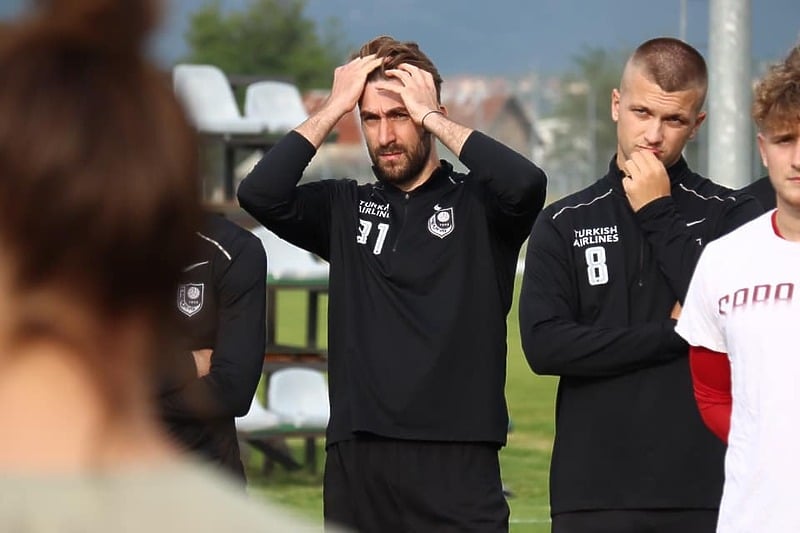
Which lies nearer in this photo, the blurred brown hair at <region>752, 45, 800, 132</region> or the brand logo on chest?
the blurred brown hair at <region>752, 45, 800, 132</region>

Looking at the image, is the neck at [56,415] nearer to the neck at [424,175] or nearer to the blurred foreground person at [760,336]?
the blurred foreground person at [760,336]

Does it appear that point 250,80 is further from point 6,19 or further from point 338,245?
point 6,19

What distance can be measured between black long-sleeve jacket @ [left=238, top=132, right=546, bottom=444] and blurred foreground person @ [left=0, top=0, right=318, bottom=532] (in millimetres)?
3574

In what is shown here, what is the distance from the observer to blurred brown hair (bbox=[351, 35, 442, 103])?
5.18 metres

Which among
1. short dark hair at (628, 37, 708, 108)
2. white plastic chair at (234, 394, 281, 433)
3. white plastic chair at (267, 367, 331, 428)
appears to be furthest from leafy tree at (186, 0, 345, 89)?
short dark hair at (628, 37, 708, 108)

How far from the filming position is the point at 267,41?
190ft

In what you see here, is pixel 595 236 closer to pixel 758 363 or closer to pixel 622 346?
pixel 622 346

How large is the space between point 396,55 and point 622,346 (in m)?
1.38

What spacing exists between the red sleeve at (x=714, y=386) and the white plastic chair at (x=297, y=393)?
283 inches

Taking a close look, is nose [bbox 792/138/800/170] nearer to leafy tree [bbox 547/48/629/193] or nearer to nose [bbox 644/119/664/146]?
nose [bbox 644/119/664/146]

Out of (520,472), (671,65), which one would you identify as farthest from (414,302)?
(520,472)

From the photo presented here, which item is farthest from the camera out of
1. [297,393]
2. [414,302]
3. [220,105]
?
[220,105]

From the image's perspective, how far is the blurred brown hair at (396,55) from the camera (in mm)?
5176

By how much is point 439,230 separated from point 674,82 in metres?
0.87
